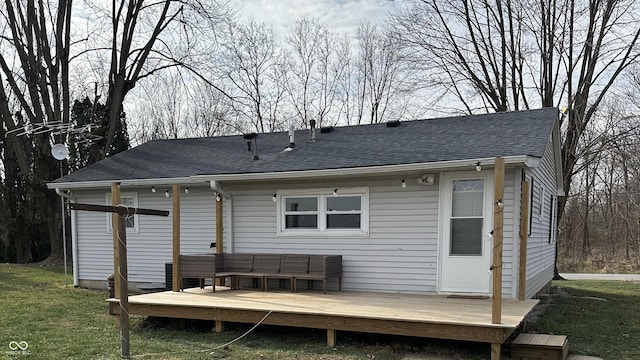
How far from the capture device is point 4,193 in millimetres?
20156

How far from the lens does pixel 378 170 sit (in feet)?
24.8

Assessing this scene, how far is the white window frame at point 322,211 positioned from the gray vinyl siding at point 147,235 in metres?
1.63

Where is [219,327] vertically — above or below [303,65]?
below

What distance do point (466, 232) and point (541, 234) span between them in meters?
2.81

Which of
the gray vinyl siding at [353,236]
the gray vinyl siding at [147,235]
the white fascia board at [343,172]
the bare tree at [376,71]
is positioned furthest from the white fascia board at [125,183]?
the bare tree at [376,71]

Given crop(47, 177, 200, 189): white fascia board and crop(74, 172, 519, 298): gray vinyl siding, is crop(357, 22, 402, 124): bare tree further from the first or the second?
crop(47, 177, 200, 189): white fascia board

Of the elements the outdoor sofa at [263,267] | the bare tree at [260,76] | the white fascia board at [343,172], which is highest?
the bare tree at [260,76]

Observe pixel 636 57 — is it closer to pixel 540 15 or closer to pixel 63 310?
pixel 540 15

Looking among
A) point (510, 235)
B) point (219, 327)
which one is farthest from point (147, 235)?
Answer: point (510, 235)

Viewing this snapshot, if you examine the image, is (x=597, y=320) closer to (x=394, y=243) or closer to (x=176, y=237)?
(x=394, y=243)

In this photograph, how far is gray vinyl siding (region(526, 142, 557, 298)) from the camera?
8344mm

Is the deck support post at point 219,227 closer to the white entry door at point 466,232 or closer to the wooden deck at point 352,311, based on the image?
the wooden deck at point 352,311

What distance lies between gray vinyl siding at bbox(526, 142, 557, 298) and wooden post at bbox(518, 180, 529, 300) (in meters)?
0.58

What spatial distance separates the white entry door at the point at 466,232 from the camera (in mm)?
7430
